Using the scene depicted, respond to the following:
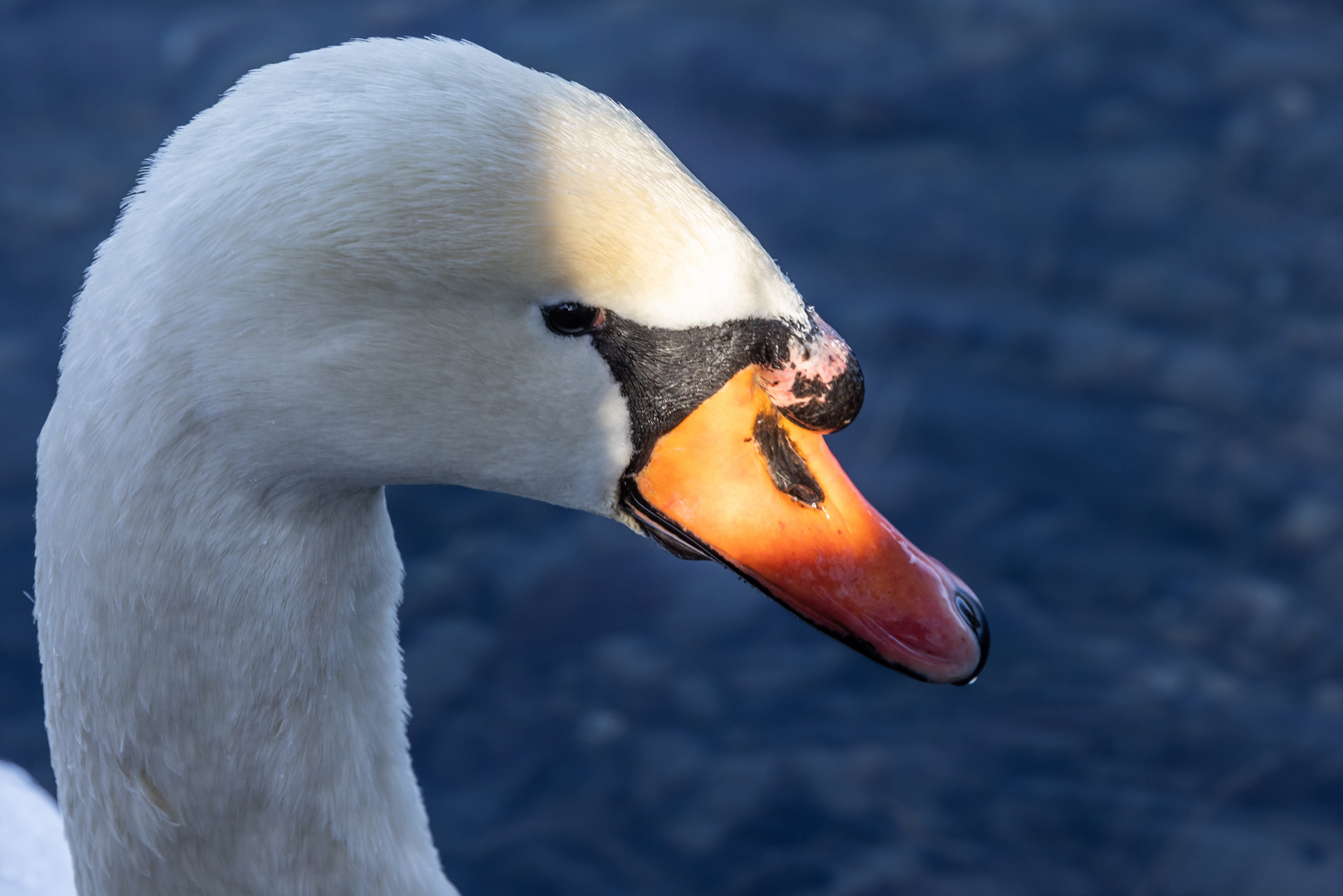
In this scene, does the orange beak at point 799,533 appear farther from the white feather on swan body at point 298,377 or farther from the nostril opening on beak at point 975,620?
the white feather on swan body at point 298,377

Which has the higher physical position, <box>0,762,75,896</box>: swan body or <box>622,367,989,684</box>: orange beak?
<box>622,367,989,684</box>: orange beak

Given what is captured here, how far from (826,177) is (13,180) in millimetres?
3318

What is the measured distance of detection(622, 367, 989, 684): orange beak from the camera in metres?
2.41

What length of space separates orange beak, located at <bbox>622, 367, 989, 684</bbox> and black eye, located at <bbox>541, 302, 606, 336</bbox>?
0.93 ft

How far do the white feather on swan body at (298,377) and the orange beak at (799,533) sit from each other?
125 millimetres

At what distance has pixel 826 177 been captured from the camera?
582 centimetres

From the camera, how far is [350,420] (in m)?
2.12

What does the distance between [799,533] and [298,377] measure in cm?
93

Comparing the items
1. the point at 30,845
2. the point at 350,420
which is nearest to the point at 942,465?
the point at 30,845

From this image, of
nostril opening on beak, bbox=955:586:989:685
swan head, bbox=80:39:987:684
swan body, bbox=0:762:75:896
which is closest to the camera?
swan head, bbox=80:39:987:684

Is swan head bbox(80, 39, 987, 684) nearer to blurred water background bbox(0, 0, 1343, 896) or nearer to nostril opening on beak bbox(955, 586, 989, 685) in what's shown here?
nostril opening on beak bbox(955, 586, 989, 685)

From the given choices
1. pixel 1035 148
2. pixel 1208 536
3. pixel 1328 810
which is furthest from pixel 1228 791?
pixel 1035 148

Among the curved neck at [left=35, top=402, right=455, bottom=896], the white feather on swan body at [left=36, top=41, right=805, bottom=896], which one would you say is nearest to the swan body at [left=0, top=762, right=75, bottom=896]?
the curved neck at [left=35, top=402, right=455, bottom=896]

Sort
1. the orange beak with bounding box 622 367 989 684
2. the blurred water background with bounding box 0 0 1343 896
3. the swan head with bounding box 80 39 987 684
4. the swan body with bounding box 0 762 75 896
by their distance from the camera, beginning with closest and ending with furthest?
the swan head with bounding box 80 39 987 684
the orange beak with bounding box 622 367 989 684
the swan body with bounding box 0 762 75 896
the blurred water background with bounding box 0 0 1343 896
